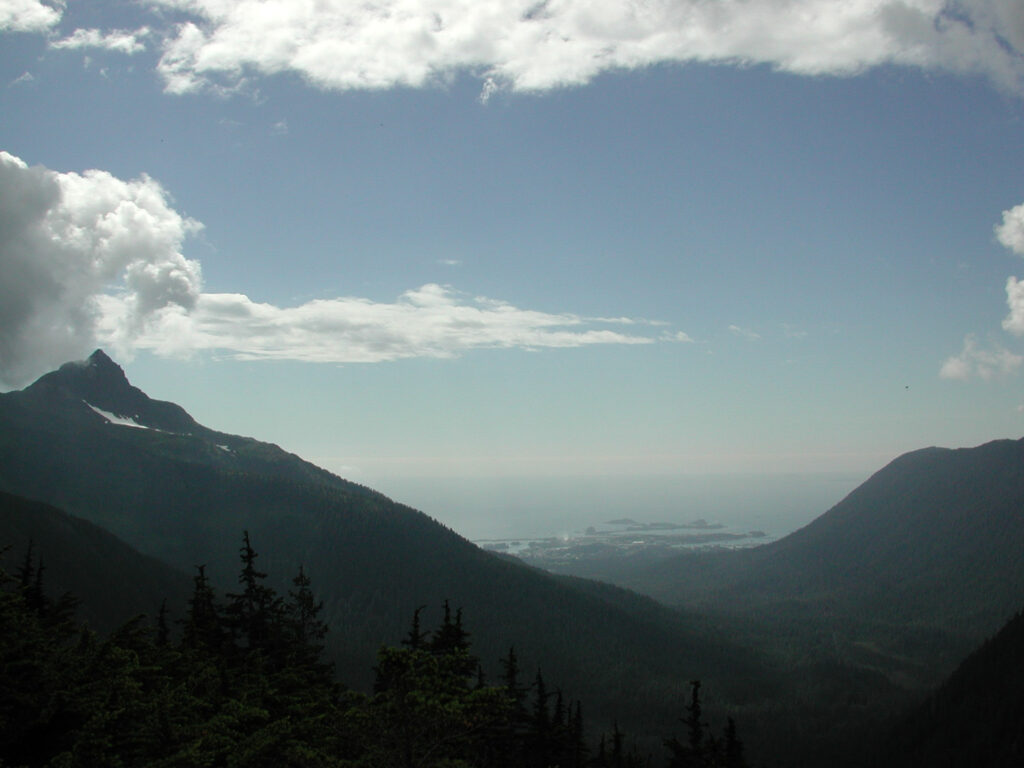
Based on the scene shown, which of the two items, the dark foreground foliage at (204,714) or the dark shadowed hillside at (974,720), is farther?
the dark shadowed hillside at (974,720)

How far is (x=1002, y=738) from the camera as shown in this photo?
145m

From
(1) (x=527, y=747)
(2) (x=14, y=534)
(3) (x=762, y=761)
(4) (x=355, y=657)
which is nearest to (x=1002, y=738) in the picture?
(3) (x=762, y=761)

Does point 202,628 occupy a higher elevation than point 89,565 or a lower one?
higher

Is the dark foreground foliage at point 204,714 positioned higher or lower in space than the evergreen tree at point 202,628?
higher

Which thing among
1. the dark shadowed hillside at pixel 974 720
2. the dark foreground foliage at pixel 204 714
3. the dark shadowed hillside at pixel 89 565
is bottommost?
the dark shadowed hillside at pixel 974 720

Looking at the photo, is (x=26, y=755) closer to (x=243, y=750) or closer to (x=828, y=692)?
(x=243, y=750)

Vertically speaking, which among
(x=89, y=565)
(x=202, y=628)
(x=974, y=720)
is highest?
(x=202, y=628)

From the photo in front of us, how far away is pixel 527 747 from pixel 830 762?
144 meters

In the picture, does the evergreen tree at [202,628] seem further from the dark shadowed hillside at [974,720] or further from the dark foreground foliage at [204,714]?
the dark shadowed hillside at [974,720]

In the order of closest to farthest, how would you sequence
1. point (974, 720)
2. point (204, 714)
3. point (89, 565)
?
point (204, 714) < point (89, 565) < point (974, 720)

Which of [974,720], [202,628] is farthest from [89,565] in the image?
[974,720]

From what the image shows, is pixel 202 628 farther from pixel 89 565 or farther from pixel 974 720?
pixel 974 720

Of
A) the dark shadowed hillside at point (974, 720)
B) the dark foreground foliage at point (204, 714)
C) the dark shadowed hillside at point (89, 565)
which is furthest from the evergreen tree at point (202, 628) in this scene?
the dark shadowed hillside at point (974, 720)

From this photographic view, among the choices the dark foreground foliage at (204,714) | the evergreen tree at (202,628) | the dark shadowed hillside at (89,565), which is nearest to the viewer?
the dark foreground foliage at (204,714)
